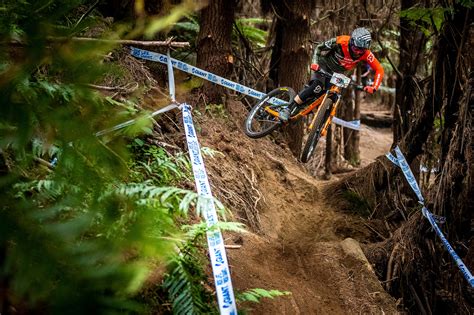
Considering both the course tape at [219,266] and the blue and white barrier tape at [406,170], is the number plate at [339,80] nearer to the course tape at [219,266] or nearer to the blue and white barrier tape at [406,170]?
the blue and white barrier tape at [406,170]

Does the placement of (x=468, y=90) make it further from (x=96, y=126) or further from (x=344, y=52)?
(x=96, y=126)

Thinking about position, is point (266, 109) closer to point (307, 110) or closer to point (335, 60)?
Result: point (307, 110)

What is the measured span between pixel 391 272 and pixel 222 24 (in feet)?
16.4

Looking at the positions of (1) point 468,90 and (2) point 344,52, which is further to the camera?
(2) point 344,52

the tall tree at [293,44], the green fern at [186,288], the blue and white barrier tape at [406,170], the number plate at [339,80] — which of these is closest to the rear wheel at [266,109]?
the number plate at [339,80]

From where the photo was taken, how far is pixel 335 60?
28.6ft

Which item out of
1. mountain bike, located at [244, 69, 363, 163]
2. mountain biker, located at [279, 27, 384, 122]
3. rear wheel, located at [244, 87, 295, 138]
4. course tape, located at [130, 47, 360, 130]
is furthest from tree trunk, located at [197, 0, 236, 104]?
mountain biker, located at [279, 27, 384, 122]

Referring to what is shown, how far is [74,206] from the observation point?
5.42 feet

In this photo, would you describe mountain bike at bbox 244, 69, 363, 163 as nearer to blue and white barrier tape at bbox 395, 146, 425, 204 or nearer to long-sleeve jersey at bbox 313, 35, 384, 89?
long-sleeve jersey at bbox 313, 35, 384, 89

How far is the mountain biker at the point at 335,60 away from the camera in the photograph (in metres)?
8.18

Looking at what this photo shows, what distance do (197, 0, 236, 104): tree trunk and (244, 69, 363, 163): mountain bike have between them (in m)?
0.88

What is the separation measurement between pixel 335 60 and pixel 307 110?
98cm

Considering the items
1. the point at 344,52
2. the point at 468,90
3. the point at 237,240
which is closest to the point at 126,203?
the point at 237,240

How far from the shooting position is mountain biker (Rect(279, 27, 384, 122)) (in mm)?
8180
